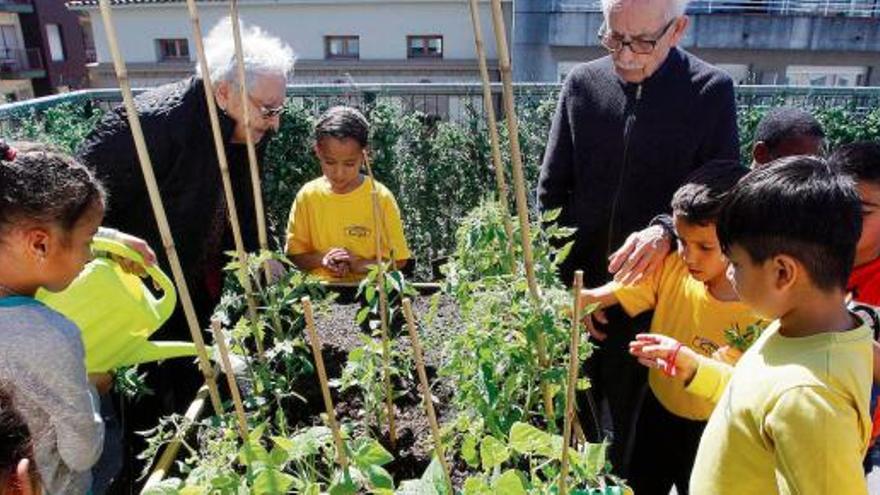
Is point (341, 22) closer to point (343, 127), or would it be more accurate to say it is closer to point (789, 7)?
point (789, 7)

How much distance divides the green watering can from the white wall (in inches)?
561

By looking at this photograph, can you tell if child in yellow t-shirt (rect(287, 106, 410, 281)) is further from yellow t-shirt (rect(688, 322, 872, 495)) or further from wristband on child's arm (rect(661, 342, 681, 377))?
yellow t-shirt (rect(688, 322, 872, 495))

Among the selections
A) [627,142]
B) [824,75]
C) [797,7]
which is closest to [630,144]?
[627,142]

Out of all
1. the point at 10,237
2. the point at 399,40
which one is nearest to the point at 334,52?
the point at 399,40

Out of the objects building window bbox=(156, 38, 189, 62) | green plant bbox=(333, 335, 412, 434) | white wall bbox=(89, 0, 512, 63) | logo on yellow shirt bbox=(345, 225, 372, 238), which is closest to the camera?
green plant bbox=(333, 335, 412, 434)

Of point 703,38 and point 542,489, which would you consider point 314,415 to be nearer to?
point 542,489

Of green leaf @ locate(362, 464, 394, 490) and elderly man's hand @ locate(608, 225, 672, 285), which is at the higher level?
elderly man's hand @ locate(608, 225, 672, 285)

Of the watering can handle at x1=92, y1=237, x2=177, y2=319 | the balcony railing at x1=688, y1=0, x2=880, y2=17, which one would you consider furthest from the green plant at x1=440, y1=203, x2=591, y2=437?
the balcony railing at x1=688, y1=0, x2=880, y2=17

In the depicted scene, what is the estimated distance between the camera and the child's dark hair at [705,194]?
1532 mm

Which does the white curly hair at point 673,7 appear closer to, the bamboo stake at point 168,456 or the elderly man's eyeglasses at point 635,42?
the elderly man's eyeglasses at point 635,42

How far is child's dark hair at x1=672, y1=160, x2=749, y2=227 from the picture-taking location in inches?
60.3

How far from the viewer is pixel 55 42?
2333cm

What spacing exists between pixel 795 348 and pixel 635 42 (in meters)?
1.04

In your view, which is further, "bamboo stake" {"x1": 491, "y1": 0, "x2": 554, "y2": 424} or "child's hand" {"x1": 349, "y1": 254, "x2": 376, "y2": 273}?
"child's hand" {"x1": 349, "y1": 254, "x2": 376, "y2": 273}
